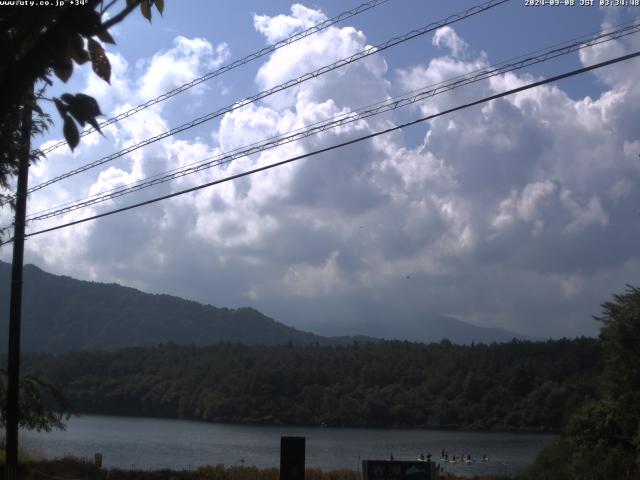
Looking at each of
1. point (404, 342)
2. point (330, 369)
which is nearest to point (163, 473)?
point (330, 369)

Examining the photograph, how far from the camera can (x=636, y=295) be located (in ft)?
87.2

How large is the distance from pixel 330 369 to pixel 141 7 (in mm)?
96374

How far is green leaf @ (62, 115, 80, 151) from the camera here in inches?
155

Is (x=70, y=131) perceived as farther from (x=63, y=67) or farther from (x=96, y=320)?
(x=96, y=320)

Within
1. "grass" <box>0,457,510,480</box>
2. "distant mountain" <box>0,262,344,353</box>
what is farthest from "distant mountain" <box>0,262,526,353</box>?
"grass" <box>0,457,510,480</box>

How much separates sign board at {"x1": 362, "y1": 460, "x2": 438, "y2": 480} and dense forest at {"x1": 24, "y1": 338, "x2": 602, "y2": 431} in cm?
6121

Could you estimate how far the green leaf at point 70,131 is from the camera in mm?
3945

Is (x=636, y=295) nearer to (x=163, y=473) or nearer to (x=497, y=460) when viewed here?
(x=163, y=473)

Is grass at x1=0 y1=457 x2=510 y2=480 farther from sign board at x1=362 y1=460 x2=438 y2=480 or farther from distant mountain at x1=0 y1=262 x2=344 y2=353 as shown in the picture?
distant mountain at x1=0 y1=262 x2=344 y2=353

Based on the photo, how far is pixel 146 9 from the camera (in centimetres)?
459

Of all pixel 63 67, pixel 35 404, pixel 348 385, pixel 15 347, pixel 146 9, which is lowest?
pixel 35 404

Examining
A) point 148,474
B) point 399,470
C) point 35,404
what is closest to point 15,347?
point 35,404

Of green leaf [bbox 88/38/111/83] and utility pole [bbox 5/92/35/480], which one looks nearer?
green leaf [bbox 88/38/111/83]

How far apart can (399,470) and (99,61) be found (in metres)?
8.90
